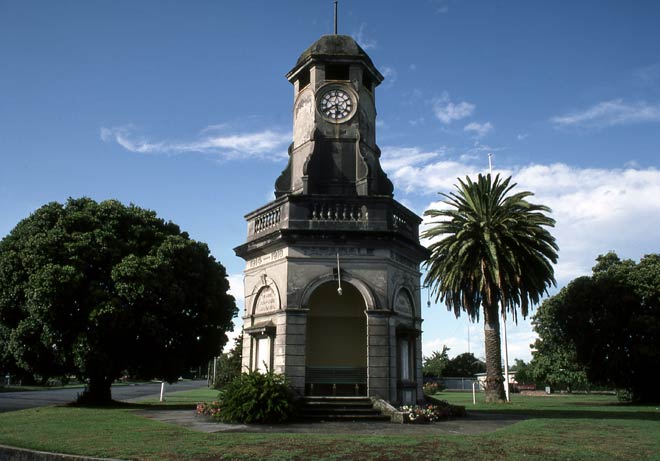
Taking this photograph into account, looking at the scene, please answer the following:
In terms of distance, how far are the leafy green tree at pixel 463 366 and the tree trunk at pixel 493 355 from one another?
45.3 metres

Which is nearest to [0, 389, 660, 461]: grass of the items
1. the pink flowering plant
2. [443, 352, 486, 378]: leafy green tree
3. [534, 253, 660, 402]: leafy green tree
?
the pink flowering plant

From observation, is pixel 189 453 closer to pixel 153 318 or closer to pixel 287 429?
pixel 287 429

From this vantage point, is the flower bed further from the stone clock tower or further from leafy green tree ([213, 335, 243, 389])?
leafy green tree ([213, 335, 243, 389])

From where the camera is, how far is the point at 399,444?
11.8 meters

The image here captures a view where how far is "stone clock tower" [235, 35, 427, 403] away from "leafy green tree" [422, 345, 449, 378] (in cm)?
5835

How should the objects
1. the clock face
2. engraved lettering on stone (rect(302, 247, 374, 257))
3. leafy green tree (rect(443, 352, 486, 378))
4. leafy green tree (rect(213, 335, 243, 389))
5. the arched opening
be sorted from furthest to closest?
leafy green tree (rect(443, 352, 486, 378)) < leafy green tree (rect(213, 335, 243, 389)) < the clock face < the arched opening < engraved lettering on stone (rect(302, 247, 374, 257))

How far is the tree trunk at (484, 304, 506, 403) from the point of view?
1326 inches

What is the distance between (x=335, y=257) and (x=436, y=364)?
63.6 meters

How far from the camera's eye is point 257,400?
1588 cm

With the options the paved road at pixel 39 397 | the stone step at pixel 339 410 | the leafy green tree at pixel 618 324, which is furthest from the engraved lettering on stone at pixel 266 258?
the leafy green tree at pixel 618 324

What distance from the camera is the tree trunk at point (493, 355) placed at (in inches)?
1326

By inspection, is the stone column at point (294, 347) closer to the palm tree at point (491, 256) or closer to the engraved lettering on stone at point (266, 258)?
the engraved lettering on stone at point (266, 258)

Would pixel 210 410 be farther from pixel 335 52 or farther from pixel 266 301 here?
pixel 335 52

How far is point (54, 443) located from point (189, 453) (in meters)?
3.65
